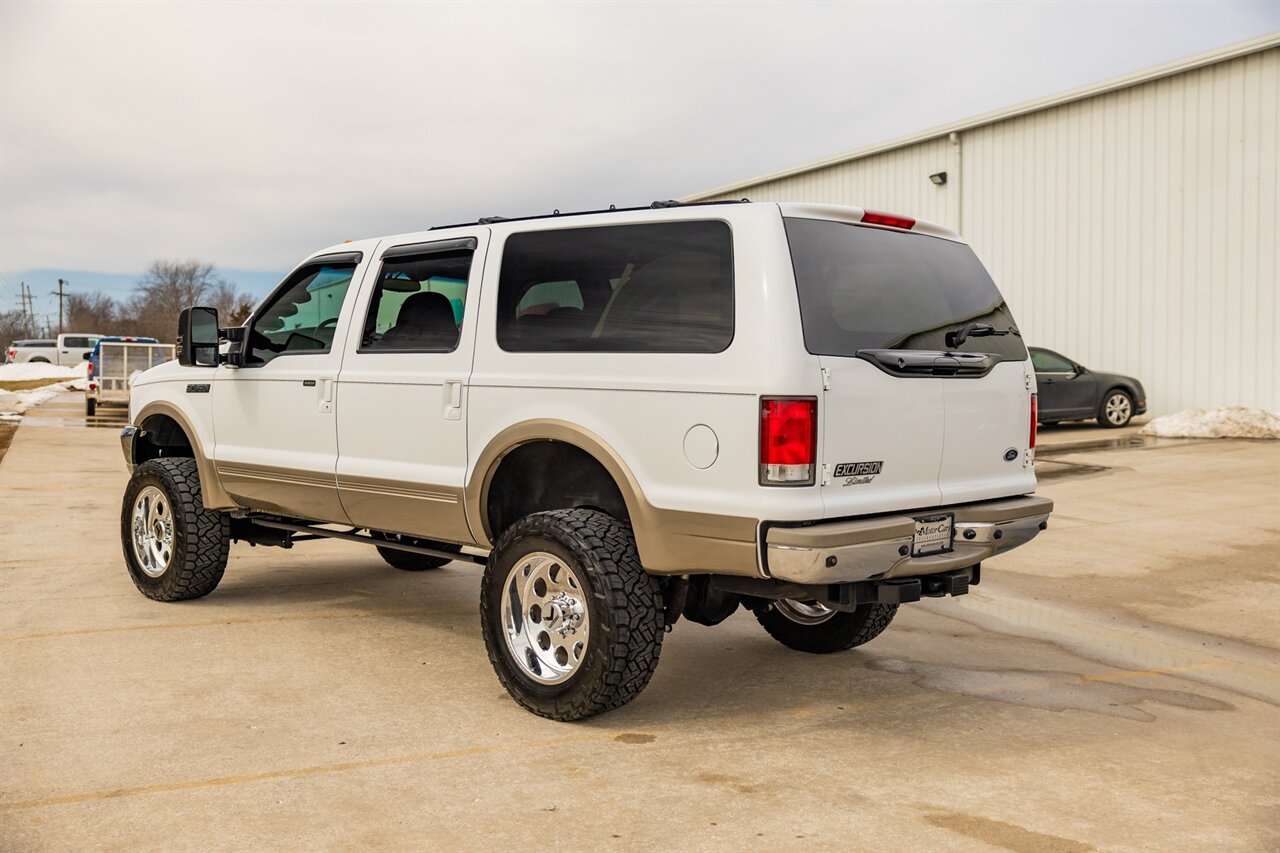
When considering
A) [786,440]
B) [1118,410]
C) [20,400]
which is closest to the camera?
[786,440]

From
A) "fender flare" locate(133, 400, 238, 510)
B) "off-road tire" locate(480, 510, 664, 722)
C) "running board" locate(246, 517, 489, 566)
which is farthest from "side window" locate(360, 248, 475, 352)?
"fender flare" locate(133, 400, 238, 510)

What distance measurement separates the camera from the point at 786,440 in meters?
4.29

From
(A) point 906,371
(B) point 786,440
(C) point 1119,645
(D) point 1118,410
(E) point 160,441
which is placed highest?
(A) point 906,371

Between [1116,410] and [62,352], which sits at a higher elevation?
[62,352]

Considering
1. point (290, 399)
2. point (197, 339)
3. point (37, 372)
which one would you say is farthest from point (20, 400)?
point (290, 399)

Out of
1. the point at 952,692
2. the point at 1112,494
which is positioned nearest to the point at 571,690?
the point at 952,692

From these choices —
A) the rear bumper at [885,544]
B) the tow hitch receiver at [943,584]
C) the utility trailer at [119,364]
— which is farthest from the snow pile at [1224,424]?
the utility trailer at [119,364]

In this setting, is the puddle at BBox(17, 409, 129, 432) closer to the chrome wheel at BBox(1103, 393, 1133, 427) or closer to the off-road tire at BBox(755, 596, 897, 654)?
the chrome wheel at BBox(1103, 393, 1133, 427)

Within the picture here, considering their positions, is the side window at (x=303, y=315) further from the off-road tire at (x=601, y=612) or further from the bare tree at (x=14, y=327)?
the bare tree at (x=14, y=327)

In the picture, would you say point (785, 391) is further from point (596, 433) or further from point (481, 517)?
point (481, 517)

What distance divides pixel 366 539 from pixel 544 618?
1.91 m

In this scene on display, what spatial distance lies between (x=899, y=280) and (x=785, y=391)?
1.01 m

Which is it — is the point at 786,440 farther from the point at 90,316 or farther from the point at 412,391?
the point at 90,316

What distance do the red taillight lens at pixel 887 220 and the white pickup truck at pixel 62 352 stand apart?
58.4 metres
